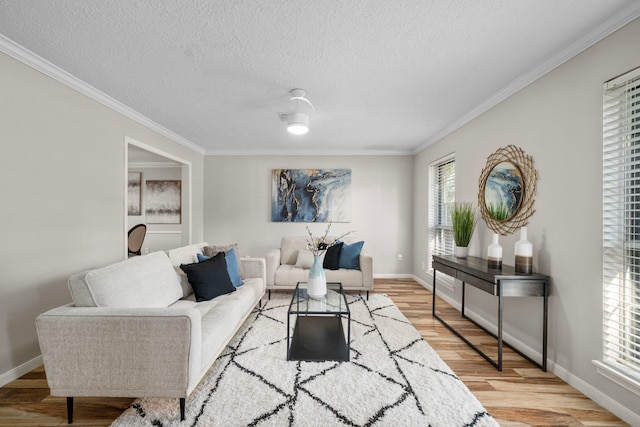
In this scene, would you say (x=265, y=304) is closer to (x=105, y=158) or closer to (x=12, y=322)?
(x=12, y=322)

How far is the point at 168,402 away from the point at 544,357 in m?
2.74

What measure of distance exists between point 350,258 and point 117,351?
9.83ft

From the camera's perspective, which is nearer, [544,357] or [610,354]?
[610,354]

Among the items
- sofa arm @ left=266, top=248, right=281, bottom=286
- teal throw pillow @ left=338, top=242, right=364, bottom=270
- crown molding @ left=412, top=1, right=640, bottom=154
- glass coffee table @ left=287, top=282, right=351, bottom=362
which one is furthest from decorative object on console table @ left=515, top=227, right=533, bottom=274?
sofa arm @ left=266, top=248, right=281, bottom=286

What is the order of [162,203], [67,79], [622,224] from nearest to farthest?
1. [622,224]
2. [67,79]
3. [162,203]

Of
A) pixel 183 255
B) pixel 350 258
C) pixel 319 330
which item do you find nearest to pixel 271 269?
pixel 350 258

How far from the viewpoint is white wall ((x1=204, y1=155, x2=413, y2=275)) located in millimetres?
5152

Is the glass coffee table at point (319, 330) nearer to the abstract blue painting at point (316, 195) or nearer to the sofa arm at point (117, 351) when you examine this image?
the sofa arm at point (117, 351)

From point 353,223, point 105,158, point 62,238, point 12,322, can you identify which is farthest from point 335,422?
point 353,223

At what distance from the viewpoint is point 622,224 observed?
1.67 m

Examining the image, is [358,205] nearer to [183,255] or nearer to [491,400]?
[183,255]

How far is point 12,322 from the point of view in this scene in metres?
2.00

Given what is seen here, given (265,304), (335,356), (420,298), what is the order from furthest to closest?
(420,298) < (265,304) < (335,356)

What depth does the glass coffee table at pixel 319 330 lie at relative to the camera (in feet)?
7.39
